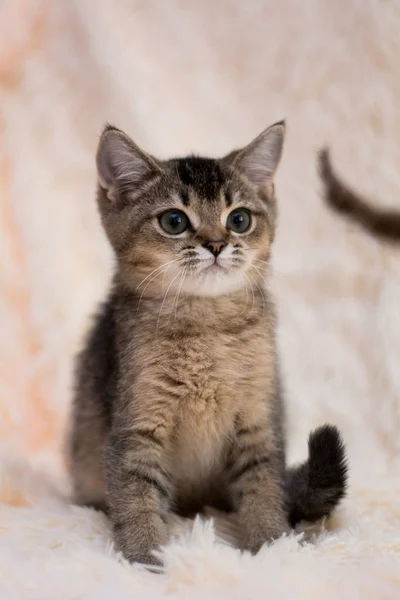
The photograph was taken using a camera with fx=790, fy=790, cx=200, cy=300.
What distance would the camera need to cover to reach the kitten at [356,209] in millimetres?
2092

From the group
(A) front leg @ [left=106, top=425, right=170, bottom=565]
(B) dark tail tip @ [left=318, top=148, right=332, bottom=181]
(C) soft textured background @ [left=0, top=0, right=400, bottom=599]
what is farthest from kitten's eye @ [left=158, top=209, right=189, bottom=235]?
(B) dark tail tip @ [left=318, top=148, right=332, bottom=181]

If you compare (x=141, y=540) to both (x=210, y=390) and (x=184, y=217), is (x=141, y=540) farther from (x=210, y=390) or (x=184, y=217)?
(x=184, y=217)

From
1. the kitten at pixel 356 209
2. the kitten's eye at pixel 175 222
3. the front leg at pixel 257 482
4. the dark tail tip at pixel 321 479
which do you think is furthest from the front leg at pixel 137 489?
the kitten at pixel 356 209

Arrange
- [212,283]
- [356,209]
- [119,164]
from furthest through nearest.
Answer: [356,209]
[119,164]
[212,283]

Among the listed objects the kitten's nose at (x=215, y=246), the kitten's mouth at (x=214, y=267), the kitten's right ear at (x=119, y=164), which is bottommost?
the kitten's mouth at (x=214, y=267)

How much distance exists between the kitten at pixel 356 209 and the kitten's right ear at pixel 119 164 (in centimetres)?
72

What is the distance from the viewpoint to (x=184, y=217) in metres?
1.46

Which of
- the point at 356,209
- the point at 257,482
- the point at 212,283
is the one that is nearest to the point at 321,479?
the point at 257,482

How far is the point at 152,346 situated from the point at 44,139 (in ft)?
3.09

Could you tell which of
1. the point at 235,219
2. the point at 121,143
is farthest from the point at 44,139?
the point at 235,219

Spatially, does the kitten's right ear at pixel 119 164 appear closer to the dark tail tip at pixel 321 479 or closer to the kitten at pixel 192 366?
the kitten at pixel 192 366

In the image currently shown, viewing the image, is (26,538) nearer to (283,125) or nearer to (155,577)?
(155,577)

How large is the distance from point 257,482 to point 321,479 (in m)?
0.12

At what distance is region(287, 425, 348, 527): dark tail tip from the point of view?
1423 mm
